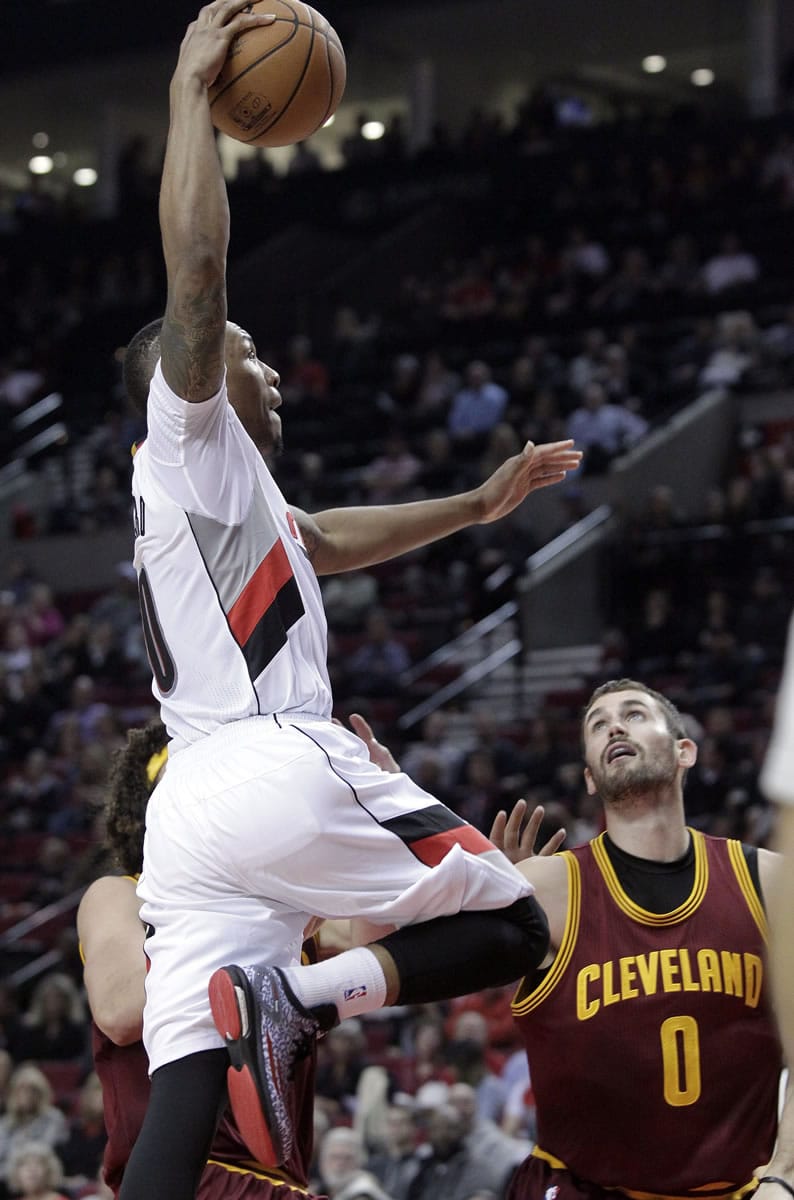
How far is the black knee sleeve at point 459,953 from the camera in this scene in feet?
12.3

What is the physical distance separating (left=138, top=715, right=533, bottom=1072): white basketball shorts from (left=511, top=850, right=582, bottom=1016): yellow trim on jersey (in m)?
1.18

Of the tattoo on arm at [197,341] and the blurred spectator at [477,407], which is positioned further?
the blurred spectator at [477,407]

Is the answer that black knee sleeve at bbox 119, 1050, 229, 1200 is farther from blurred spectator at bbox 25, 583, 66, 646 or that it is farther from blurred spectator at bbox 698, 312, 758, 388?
blurred spectator at bbox 698, 312, 758, 388

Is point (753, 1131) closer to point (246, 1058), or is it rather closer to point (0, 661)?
point (246, 1058)

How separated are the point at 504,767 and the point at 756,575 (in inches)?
118

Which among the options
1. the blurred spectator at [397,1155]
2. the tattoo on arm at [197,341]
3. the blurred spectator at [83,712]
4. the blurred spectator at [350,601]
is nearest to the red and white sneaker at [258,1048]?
the tattoo on arm at [197,341]

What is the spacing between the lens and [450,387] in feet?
66.9

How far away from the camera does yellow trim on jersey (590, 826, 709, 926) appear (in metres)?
5.02

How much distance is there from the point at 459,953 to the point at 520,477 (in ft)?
5.15

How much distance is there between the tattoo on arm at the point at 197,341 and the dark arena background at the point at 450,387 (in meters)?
1.75

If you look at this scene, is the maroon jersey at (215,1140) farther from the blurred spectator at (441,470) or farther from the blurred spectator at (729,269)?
the blurred spectator at (729,269)

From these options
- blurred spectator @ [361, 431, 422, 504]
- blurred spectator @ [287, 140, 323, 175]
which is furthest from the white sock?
blurred spectator @ [287, 140, 323, 175]

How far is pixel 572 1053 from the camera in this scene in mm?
4910

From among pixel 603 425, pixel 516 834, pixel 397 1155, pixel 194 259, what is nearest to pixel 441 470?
pixel 603 425
